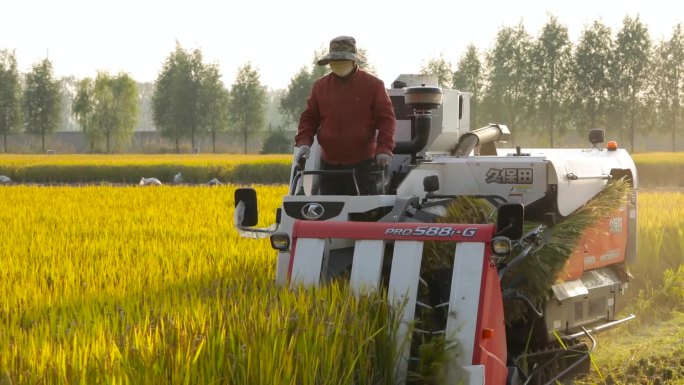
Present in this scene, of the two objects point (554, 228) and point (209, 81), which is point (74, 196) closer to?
point (554, 228)

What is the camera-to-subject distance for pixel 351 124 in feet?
22.0

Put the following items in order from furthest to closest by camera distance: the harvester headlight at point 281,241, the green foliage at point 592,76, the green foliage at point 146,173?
the green foliage at point 592,76
the green foliage at point 146,173
the harvester headlight at point 281,241

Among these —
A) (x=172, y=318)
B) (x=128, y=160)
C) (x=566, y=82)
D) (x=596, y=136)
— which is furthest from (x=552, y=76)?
(x=172, y=318)

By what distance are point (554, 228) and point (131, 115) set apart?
257ft

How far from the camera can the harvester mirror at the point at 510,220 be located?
5.13m

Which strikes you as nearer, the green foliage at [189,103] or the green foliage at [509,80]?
the green foliage at [509,80]

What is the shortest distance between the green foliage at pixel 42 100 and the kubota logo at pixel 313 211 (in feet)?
241

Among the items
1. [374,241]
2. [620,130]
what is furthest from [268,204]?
[620,130]

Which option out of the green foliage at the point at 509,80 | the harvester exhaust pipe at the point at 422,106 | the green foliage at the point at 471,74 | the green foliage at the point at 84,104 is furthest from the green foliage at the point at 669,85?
the harvester exhaust pipe at the point at 422,106

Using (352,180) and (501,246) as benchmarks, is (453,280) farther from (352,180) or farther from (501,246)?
(352,180)

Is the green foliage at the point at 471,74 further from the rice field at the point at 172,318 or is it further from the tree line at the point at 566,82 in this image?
the rice field at the point at 172,318

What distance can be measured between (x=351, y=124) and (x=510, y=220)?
1820mm

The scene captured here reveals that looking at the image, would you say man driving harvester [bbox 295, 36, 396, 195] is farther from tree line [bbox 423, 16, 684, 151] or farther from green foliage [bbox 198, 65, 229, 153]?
green foliage [bbox 198, 65, 229, 153]

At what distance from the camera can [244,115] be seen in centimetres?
7519
